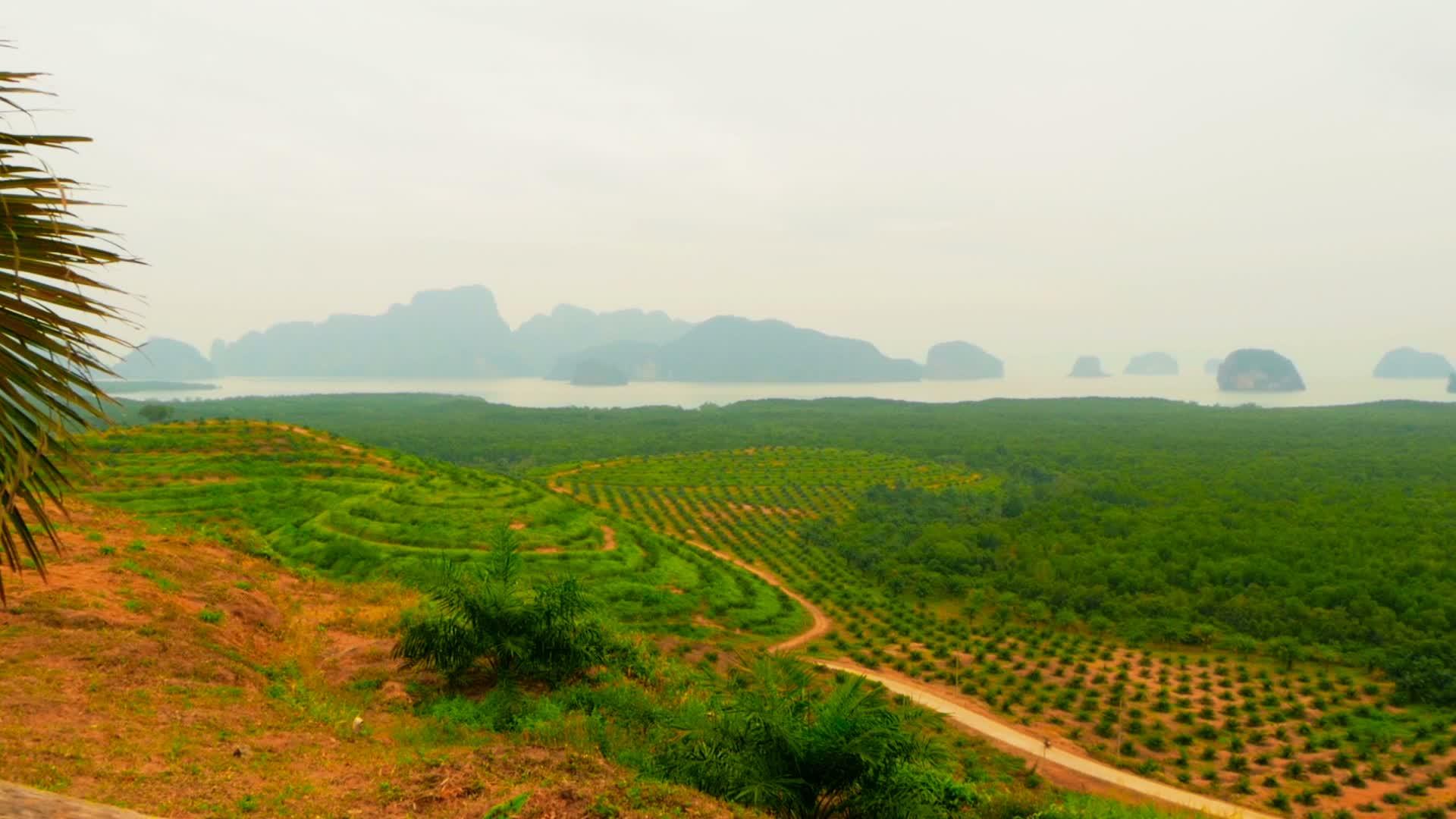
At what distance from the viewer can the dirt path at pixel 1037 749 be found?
1830cm

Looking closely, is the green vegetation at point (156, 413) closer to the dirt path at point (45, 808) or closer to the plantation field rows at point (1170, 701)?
the plantation field rows at point (1170, 701)

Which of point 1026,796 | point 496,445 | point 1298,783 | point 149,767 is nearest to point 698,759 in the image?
point 149,767

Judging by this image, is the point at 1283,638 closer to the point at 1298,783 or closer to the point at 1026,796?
the point at 1298,783

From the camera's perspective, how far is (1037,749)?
2131 cm

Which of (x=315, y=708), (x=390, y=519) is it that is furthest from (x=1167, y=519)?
(x=315, y=708)

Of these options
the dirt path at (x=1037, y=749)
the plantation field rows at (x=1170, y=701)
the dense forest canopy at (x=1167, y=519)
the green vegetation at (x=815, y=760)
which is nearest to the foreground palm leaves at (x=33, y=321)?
the green vegetation at (x=815, y=760)

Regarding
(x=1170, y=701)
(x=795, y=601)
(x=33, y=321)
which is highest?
(x=33, y=321)

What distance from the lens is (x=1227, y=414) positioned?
165875 mm

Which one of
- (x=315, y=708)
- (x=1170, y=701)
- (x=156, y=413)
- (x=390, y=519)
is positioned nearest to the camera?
(x=315, y=708)

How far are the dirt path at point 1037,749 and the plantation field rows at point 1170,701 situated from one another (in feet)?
1.87

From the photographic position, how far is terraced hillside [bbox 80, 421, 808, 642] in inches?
1102

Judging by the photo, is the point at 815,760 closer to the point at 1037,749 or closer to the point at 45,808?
the point at 45,808

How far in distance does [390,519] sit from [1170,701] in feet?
110

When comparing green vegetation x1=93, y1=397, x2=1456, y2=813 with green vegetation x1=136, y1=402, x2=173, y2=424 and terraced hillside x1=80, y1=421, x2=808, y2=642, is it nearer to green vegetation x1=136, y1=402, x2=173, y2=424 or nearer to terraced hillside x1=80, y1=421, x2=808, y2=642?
terraced hillside x1=80, y1=421, x2=808, y2=642
